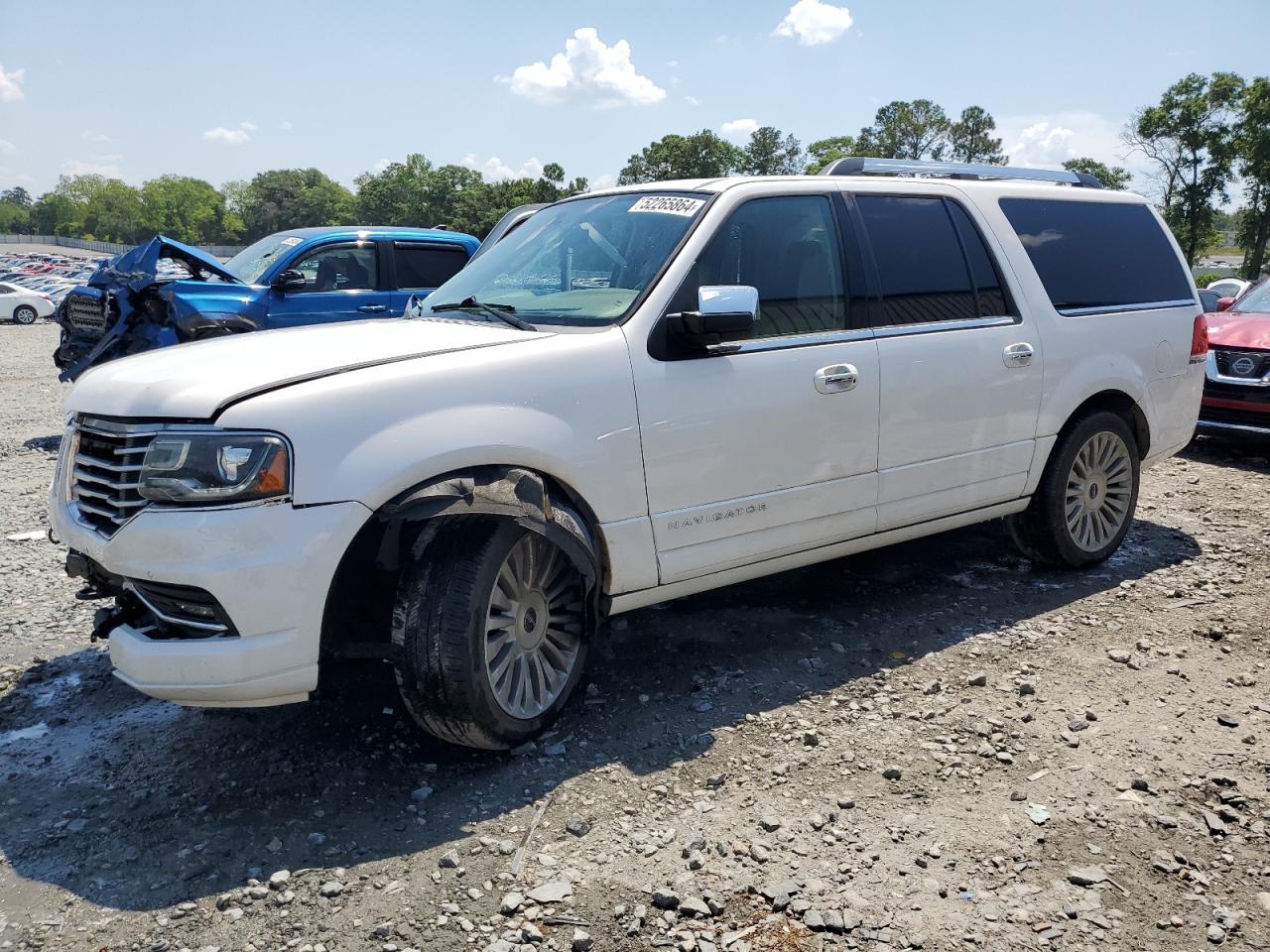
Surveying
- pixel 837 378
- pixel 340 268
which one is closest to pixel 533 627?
pixel 837 378

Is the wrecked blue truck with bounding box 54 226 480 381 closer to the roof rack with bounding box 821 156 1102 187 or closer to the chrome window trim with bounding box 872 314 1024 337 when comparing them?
the roof rack with bounding box 821 156 1102 187

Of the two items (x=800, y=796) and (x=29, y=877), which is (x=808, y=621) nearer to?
(x=800, y=796)

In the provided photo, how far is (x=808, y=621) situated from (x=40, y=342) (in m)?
23.3

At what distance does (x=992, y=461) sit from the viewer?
4719 millimetres

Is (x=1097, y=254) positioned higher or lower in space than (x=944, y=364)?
higher

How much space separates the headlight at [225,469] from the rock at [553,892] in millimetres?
1340

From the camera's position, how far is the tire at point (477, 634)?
3.13 metres

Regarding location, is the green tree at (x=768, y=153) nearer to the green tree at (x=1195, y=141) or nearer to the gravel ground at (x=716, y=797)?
the green tree at (x=1195, y=141)

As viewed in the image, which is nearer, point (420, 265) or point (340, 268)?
point (340, 268)

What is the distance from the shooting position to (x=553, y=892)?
2.74 m

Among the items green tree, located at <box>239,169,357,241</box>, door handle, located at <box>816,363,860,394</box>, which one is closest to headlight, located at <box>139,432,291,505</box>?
door handle, located at <box>816,363,860,394</box>

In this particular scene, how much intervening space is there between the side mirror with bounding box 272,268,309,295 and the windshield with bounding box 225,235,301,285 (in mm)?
491

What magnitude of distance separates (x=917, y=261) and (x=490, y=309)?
195cm

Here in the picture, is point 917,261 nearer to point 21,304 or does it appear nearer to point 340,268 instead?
point 340,268
